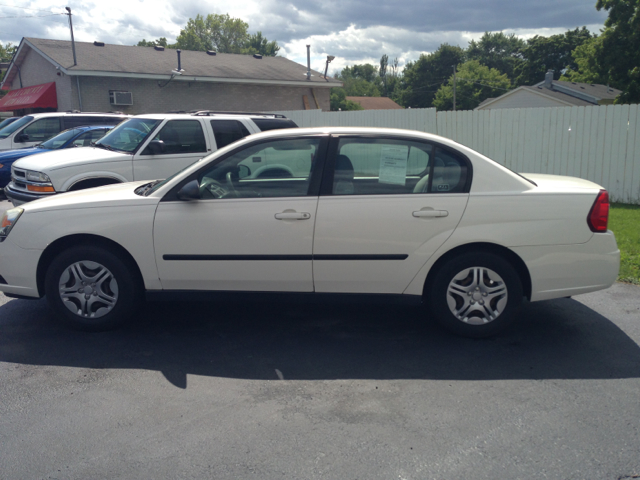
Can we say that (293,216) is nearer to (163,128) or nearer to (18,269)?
(18,269)

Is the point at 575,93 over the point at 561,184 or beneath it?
over

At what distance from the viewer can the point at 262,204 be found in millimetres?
4508

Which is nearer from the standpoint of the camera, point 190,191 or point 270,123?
point 190,191

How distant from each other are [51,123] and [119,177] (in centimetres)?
769

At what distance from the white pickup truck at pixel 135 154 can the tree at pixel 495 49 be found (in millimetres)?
102553

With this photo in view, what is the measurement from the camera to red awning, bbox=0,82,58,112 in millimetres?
24594

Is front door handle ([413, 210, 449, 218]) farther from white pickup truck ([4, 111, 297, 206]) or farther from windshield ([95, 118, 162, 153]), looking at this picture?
windshield ([95, 118, 162, 153])

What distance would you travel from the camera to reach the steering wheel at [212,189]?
4578 mm

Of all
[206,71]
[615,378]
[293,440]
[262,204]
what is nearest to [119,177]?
[262,204]

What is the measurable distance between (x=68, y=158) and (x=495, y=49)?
109m

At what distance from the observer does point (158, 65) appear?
26.8 meters

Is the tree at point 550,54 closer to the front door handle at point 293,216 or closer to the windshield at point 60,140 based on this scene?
the windshield at point 60,140

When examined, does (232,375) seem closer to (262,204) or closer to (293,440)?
(293,440)

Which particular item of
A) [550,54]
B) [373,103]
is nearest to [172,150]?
[550,54]
